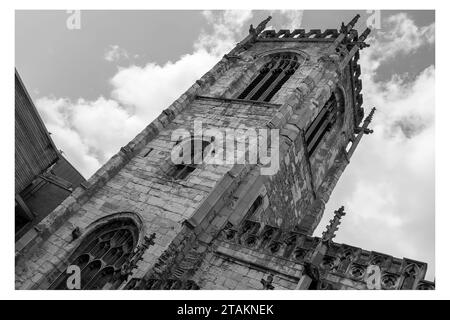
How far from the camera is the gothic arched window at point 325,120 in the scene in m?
22.0

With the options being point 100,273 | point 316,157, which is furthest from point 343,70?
point 100,273

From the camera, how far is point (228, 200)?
51.3 ft

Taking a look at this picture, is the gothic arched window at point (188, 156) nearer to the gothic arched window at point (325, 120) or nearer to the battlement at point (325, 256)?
the battlement at point (325, 256)

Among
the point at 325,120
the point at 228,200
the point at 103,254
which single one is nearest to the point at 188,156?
the point at 228,200

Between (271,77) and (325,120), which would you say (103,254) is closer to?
(271,77)

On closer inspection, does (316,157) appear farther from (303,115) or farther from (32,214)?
(32,214)

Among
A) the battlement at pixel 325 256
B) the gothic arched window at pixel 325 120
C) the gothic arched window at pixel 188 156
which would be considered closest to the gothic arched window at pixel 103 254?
the gothic arched window at pixel 188 156

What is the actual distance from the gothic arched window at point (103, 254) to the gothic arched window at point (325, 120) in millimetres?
9115

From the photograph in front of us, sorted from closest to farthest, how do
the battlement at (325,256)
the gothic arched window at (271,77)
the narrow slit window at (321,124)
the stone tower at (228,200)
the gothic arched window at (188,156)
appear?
the battlement at (325,256), the stone tower at (228,200), the gothic arched window at (188,156), the gothic arched window at (271,77), the narrow slit window at (321,124)

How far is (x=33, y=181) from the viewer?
21562 mm

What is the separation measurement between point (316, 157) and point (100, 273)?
11.7 metres

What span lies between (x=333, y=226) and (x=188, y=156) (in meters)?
6.42

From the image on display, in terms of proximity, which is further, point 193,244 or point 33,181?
point 33,181
